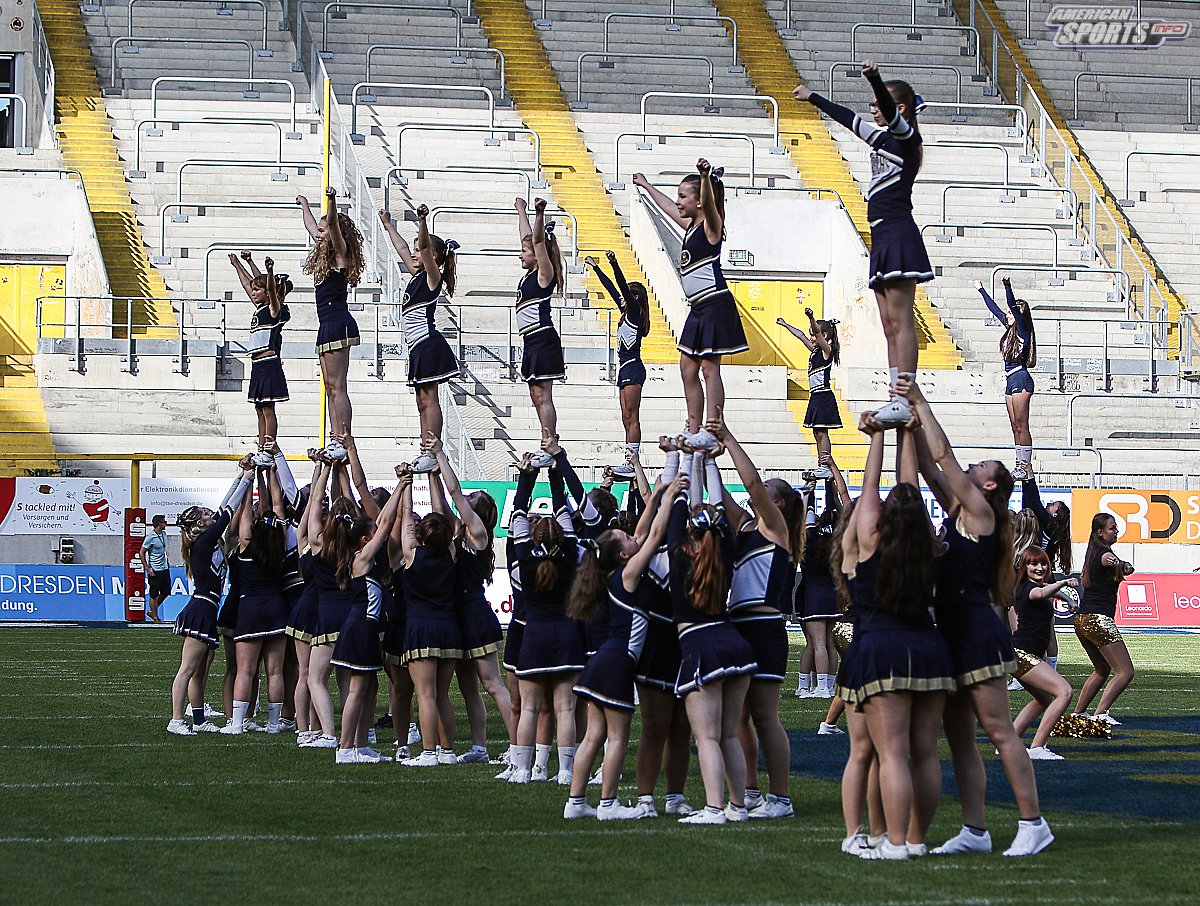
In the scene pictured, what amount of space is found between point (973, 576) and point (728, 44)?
29425 mm

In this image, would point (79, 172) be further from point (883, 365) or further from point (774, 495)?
point (774, 495)

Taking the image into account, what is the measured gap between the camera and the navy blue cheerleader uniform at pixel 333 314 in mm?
12422

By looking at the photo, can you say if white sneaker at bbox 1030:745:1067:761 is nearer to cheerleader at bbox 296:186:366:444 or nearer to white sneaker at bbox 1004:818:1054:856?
white sneaker at bbox 1004:818:1054:856

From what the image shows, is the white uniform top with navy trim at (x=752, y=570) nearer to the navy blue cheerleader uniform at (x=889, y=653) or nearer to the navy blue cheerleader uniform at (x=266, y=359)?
the navy blue cheerleader uniform at (x=889, y=653)

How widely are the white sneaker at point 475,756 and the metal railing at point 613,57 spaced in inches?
948

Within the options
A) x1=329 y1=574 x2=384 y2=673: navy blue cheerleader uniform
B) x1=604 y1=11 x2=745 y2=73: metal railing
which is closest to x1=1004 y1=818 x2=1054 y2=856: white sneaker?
x1=329 y1=574 x2=384 y2=673: navy blue cheerleader uniform

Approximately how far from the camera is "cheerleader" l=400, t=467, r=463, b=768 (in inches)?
377

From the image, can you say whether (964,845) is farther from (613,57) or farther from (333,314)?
(613,57)

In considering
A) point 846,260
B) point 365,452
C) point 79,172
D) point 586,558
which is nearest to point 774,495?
point 586,558

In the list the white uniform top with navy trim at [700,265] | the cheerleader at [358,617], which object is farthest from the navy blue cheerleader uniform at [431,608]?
the white uniform top with navy trim at [700,265]

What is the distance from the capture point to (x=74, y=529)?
75.9 feet

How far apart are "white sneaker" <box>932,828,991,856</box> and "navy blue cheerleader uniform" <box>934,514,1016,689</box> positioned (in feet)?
2.00

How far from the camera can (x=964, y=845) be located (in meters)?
6.91

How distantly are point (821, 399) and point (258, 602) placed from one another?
697cm
